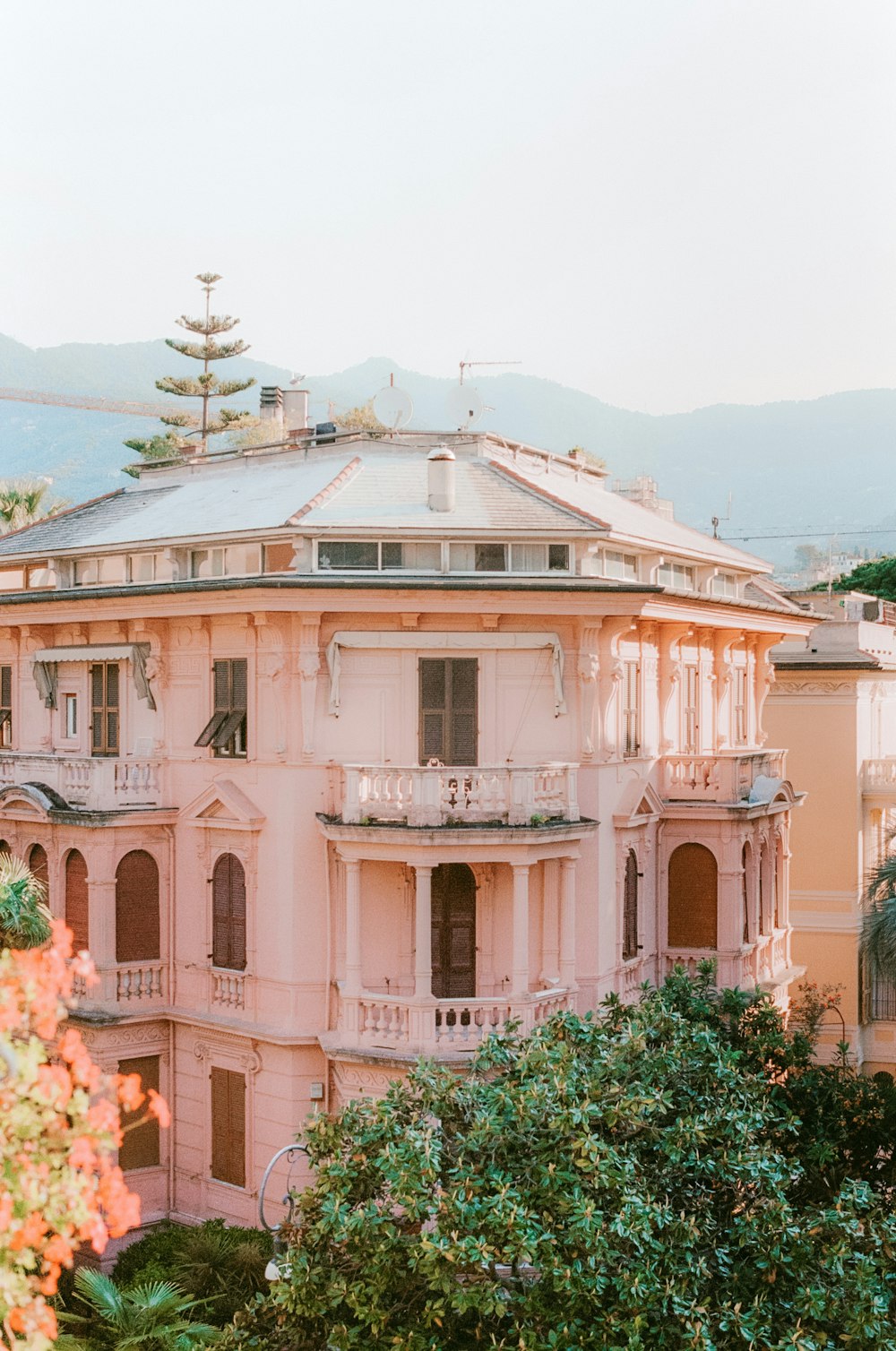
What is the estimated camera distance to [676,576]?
97.0 ft

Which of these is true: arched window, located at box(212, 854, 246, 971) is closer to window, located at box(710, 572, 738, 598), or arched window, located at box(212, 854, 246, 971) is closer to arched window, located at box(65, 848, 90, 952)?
arched window, located at box(65, 848, 90, 952)

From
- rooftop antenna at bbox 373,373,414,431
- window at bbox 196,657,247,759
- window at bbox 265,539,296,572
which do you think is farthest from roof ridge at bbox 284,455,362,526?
window at bbox 196,657,247,759

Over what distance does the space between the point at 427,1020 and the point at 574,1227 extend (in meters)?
9.09

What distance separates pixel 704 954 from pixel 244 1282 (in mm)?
10616

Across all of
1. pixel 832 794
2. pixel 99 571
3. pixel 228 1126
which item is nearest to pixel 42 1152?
pixel 228 1126

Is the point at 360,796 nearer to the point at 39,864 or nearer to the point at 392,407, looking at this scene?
the point at 39,864

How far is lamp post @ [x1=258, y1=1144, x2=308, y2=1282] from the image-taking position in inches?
647

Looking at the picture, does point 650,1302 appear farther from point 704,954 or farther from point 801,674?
point 801,674

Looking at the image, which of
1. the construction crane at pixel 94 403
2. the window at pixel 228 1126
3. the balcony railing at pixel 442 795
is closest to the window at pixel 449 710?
the balcony railing at pixel 442 795

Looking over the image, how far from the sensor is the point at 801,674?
3781cm

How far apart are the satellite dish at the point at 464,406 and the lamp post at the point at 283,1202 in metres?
15.0

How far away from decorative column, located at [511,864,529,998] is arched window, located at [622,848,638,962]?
3607 mm

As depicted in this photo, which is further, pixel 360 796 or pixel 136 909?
pixel 136 909

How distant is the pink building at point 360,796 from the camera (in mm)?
23719
